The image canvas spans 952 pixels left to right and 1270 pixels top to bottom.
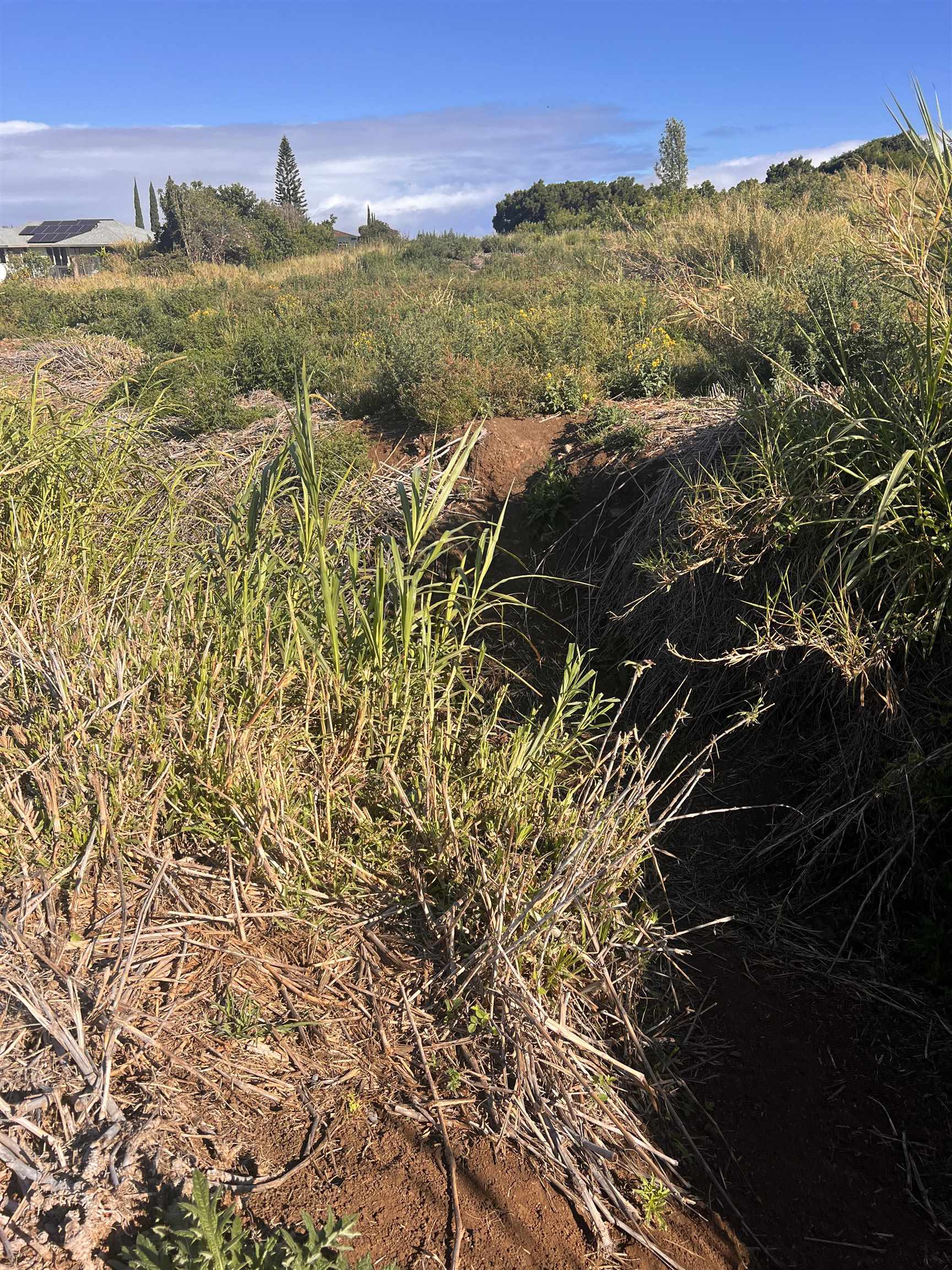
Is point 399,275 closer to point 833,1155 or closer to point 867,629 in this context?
point 867,629

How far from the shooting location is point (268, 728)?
2.50 meters

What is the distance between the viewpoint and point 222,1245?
1.52 metres

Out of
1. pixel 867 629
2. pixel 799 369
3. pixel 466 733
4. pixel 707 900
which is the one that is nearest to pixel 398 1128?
pixel 466 733

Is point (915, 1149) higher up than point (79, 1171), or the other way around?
point (79, 1171)

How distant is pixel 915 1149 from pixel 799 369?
4.22 meters

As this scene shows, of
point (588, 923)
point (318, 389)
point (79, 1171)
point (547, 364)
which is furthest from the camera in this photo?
point (318, 389)

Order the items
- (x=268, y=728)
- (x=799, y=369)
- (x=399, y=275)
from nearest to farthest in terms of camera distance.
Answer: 1. (x=268, y=728)
2. (x=799, y=369)
3. (x=399, y=275)

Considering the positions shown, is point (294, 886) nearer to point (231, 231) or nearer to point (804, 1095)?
point (804, 1095)

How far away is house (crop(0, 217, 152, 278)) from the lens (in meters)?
40.1

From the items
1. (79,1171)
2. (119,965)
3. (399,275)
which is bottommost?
(79,1171)

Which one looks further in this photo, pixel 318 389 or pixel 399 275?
pixel 399 275

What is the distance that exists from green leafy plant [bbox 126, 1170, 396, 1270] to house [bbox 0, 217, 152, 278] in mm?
41737

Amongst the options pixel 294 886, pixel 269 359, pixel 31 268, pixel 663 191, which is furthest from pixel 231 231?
pixel 294 886

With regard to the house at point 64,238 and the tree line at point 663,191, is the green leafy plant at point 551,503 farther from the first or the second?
the house at point 64,238
